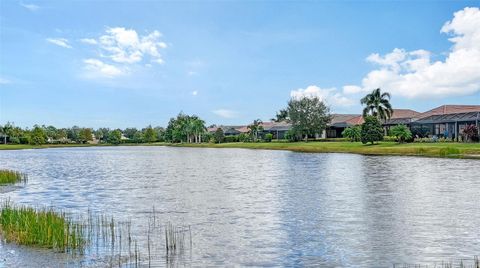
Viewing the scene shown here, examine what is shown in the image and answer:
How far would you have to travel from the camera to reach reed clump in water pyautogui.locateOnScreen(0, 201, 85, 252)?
15375 mm

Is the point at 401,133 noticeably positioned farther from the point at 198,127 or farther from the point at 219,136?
the point at 198,127

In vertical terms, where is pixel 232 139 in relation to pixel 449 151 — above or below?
above

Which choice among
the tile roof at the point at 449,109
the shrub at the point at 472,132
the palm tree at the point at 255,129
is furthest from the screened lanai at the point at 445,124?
the palm tree at the point at 255,129

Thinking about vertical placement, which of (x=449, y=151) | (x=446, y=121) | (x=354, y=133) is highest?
(x=446, y=121)

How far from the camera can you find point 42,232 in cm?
1581

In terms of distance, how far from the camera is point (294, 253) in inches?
610

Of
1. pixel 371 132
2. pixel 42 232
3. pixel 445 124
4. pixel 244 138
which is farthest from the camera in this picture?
pixel 244 138

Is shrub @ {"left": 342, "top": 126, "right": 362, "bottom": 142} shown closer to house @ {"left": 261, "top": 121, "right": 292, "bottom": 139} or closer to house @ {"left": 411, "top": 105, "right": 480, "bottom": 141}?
house @ {"left": 411, "top": 105, "right": 480, "bottom": 141}

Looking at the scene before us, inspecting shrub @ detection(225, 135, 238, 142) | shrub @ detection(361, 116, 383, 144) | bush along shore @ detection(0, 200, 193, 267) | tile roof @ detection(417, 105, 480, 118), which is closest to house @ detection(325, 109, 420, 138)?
tile roof @ detection(417, 105, 480, 118)

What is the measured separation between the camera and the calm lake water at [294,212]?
49.9ft

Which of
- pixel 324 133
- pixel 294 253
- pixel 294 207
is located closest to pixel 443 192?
pixel 294 207

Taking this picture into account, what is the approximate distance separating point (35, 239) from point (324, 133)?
124741 millimetres

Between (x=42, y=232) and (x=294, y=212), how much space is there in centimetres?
1136

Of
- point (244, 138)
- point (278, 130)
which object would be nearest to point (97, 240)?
point (244, 138)
